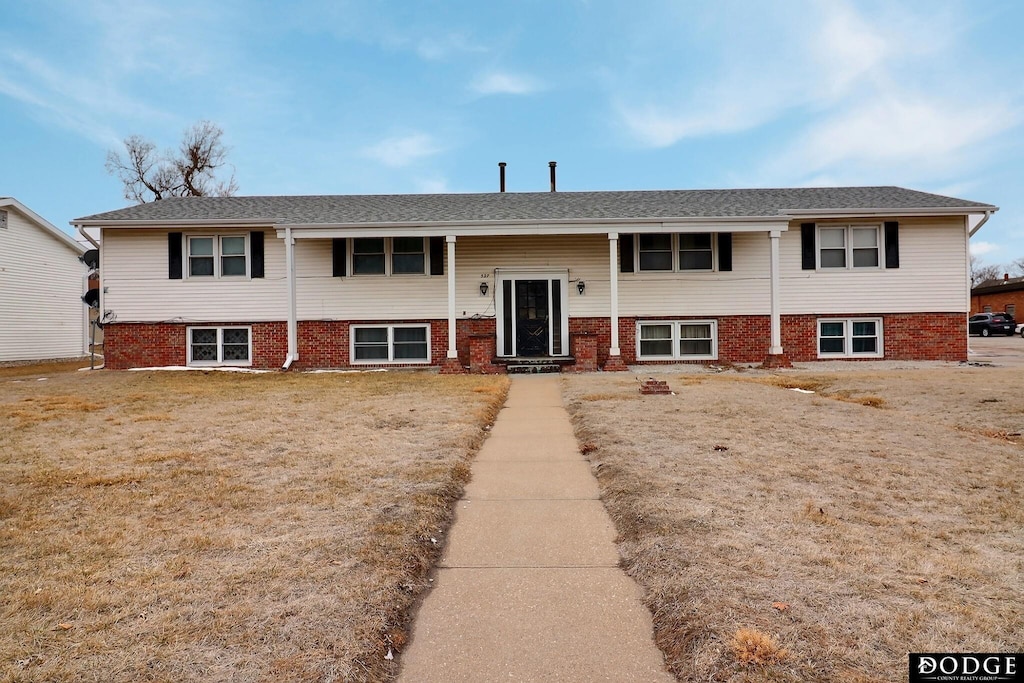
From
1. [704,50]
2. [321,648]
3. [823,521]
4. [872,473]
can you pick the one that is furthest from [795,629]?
[704,50]

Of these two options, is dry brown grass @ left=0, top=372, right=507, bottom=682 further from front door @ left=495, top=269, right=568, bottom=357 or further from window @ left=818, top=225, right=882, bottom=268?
window @ left=818, top=225, right=882, bottom=268

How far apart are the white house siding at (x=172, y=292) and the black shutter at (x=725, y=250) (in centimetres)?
1160

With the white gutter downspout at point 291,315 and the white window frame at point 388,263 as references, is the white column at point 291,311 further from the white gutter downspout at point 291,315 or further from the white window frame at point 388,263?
the white window frame at point 388,263

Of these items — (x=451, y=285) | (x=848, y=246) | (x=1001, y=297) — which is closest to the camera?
(x=451, y=285)

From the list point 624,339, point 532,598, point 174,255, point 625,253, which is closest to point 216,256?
point 174,255

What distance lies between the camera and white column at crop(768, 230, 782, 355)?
1577 centimetres

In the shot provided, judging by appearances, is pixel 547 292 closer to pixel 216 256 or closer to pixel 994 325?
pixel 216 256

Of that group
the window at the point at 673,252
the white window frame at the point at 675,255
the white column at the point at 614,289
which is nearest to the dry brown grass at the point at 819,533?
the white column at the point at 614,289

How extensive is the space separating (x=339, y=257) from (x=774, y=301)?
11301 mm

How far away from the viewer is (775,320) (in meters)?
16.0

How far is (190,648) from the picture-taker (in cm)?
239

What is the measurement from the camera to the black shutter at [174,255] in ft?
54.9
